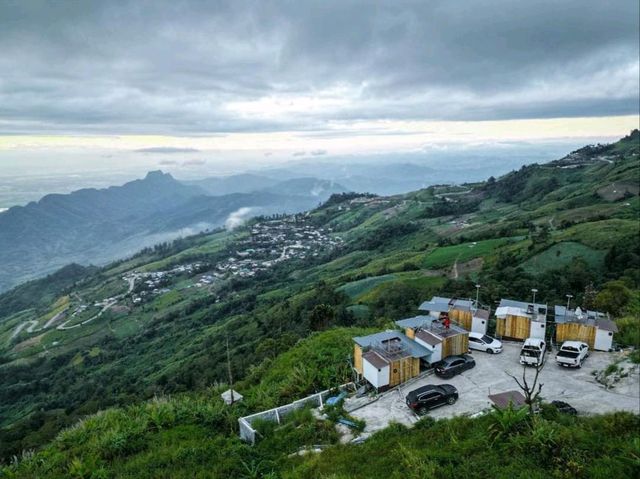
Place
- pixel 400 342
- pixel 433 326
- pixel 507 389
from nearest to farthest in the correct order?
pixel 507 389 < pixel 400 342 < pixel 433 326

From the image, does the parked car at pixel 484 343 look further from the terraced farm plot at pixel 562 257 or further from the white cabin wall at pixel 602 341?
the terraced farm plot at pixel 562 257

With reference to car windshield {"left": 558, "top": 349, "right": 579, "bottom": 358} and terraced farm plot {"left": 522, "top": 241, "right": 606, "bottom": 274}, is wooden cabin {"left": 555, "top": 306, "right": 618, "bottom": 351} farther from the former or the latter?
terraced farm plot {"left": 522, "top": 241, "right": 606, "bottom": 274}

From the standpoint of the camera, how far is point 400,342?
24.7 m

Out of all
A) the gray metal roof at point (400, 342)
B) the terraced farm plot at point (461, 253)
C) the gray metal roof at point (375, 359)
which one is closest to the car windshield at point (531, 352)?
the gray metal roof at point (400, 342)

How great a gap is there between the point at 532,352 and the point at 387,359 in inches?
336

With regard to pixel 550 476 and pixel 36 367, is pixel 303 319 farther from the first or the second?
pixel 36 367

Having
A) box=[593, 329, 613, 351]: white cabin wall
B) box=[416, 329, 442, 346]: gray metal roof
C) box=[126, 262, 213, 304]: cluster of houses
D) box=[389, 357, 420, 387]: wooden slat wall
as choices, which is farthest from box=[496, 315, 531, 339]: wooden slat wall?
box=[126, 262, 213, 304]: cluster of houses

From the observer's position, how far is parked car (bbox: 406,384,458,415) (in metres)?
20.0

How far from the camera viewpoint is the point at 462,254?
73.9 metres

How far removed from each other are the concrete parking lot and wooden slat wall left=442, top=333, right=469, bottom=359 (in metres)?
1.04

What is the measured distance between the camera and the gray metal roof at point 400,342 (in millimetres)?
23911

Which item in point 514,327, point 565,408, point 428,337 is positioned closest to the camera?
point 565,408

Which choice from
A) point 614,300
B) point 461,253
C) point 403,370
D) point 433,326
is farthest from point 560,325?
point 461,253

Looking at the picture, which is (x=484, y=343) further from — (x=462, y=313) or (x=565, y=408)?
(x=565, y=408)
